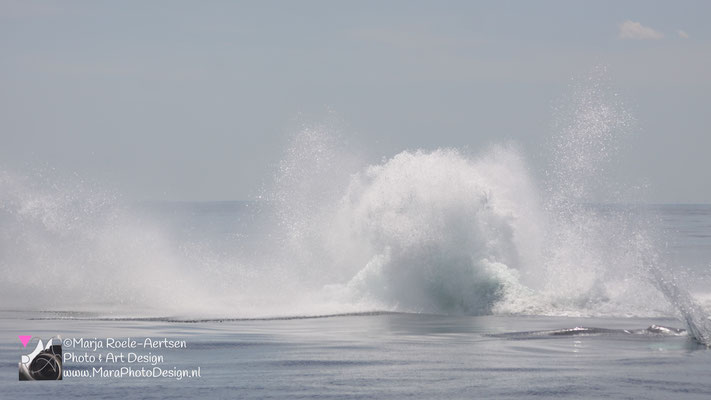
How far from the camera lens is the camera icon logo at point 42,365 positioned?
22.6 meters

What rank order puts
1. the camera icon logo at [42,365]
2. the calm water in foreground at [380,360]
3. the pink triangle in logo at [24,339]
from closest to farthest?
the calm water in foreground at [380,360] < the camera icon logo at [42,365] < the pink triangle in logo at [24,339]

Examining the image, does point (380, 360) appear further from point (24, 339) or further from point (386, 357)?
point (24, 339)

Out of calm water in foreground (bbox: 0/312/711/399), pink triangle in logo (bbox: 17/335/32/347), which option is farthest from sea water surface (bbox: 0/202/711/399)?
pink triangle in logo (bbox: 17/335/32/347)

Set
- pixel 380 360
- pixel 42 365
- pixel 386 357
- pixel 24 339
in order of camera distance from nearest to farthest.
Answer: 1. pixel 42 365
2. pixel 380 360
3. pixel 386 357
4. pixel 24 339

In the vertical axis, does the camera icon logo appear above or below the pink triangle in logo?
below

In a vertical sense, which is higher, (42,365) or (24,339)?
(24,339)

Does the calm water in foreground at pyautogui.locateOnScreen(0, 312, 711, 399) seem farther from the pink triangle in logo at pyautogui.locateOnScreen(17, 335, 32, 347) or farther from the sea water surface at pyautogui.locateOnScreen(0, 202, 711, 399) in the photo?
the pink triangle in logo at pyautogui.locateOnScreen(17, 335, 32, 347)

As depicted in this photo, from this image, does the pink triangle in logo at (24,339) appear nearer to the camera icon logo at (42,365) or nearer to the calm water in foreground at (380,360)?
the calm water in foreground at (380,360)

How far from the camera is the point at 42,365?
932 inches

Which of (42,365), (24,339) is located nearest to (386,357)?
(42,365)

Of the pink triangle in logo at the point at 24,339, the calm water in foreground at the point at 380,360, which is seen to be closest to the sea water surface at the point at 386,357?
the calm water in foreground at the point at 380,360

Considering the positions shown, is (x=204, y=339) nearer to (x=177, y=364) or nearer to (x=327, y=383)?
(x=177, y=364)

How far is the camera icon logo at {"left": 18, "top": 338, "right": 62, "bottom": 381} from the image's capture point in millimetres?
22625

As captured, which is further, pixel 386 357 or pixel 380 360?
pixel 386 357
